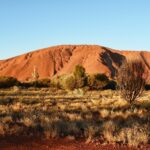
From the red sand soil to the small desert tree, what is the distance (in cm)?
1370

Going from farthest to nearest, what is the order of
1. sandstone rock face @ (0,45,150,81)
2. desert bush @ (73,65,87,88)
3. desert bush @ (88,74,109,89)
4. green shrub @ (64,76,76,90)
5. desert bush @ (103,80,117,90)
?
sandstone rock face @ (0,45,150,81) < desert bush @ (103,80,117,90) < desert bush @ (88,74,109,89) < desert bush @ (73,65,87,88) < green shrub @ (64,76,76,90)

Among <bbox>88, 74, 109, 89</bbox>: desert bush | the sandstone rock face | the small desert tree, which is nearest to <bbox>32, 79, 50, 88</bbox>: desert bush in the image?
<bbox>88, 74, 109, 89</bbox>: desert bush

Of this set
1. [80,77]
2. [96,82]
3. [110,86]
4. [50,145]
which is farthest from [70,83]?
[50,145]

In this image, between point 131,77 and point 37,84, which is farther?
point 37,84

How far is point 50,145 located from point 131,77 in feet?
48.1

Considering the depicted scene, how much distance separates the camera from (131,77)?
26125 millimetres

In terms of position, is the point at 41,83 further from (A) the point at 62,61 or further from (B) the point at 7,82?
(A) the point at 62,61

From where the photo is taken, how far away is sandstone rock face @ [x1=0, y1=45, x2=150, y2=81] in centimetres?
12650

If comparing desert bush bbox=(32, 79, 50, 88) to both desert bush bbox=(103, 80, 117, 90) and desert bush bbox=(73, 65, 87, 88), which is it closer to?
desert bush bbox=(73, 65, 87, 88)

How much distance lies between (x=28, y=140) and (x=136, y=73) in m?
14.6

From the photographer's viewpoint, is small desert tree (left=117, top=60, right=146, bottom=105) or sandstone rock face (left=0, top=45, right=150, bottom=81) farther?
sandstone rock face (left=0, top=45, right=150, bottom=81)

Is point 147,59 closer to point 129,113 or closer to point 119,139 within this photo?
point 129,113

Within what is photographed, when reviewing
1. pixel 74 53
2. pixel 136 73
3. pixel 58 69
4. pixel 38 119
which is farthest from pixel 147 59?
pixel 38 119

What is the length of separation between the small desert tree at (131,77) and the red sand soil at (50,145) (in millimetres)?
13695
